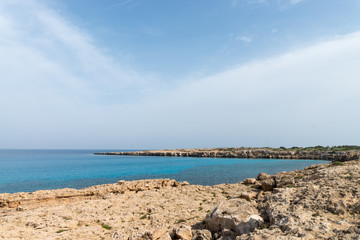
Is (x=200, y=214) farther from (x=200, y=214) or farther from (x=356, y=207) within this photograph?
(x=356, y=207)

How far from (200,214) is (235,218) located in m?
5.21

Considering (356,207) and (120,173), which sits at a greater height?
(356,207)

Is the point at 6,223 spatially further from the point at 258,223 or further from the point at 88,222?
the point at 258,223

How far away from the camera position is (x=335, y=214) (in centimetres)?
757

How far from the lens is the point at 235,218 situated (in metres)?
8.14

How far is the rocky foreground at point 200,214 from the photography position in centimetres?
711

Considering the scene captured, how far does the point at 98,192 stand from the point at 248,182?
14.8 m

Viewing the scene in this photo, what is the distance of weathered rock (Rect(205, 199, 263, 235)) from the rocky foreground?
0.11 feet

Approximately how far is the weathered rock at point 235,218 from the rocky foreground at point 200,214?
1.3 inches

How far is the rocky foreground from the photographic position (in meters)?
7.11

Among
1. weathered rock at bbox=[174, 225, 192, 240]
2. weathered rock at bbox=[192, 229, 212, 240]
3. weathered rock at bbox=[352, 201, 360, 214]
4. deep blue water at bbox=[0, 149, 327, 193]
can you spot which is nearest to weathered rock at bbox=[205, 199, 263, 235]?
weathered rock at bbox=[192, 229, 212, 240]

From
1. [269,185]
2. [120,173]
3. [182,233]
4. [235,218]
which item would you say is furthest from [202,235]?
[120,173]

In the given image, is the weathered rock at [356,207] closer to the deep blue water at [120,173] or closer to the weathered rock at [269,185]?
the weathered rock at [269,185]

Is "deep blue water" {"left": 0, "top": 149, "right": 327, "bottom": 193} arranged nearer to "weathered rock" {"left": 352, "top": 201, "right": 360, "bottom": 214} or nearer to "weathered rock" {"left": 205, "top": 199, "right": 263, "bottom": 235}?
"weathered rock" {"left": 205, "top": 199, "right": 263, "bottom": 235}
